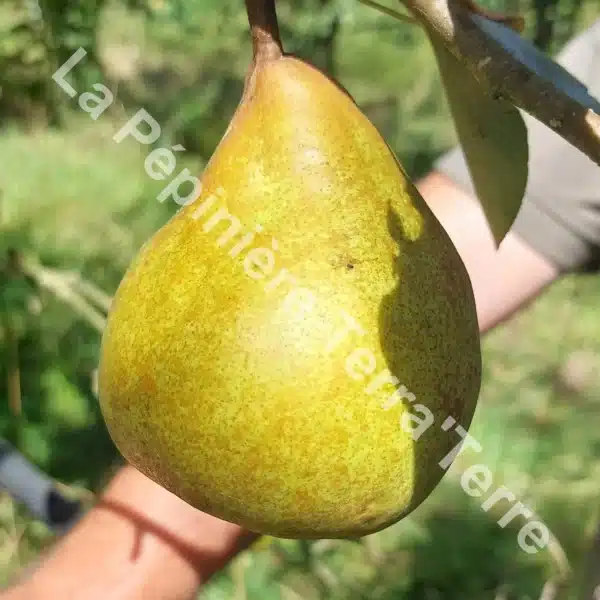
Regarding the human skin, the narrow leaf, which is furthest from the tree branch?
the human skin

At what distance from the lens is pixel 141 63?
2.26 m

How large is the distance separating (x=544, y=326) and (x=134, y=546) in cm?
123

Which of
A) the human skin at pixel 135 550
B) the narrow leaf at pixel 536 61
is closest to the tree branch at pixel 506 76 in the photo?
the narrow leaf at pixel 536 61

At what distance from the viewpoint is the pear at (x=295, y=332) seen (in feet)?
1.30

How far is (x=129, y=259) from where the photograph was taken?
5.31ft

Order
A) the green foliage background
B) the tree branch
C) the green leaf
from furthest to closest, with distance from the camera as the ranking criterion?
the green foliage background → the green leaf → the tree branch

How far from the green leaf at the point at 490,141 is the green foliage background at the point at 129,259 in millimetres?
604

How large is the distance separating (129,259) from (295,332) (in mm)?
1268

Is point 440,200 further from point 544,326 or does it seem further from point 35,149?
point 35,149

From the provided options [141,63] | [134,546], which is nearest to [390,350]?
[134,546]

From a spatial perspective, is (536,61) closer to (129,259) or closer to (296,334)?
(296,334)

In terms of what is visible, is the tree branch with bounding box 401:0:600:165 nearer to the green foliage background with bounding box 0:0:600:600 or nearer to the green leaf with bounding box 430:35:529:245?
the green leaf with bounding box 430:35:529:245

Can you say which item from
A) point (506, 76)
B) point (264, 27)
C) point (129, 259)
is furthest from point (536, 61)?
point (129, 259)

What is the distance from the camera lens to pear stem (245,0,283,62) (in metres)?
0.41
